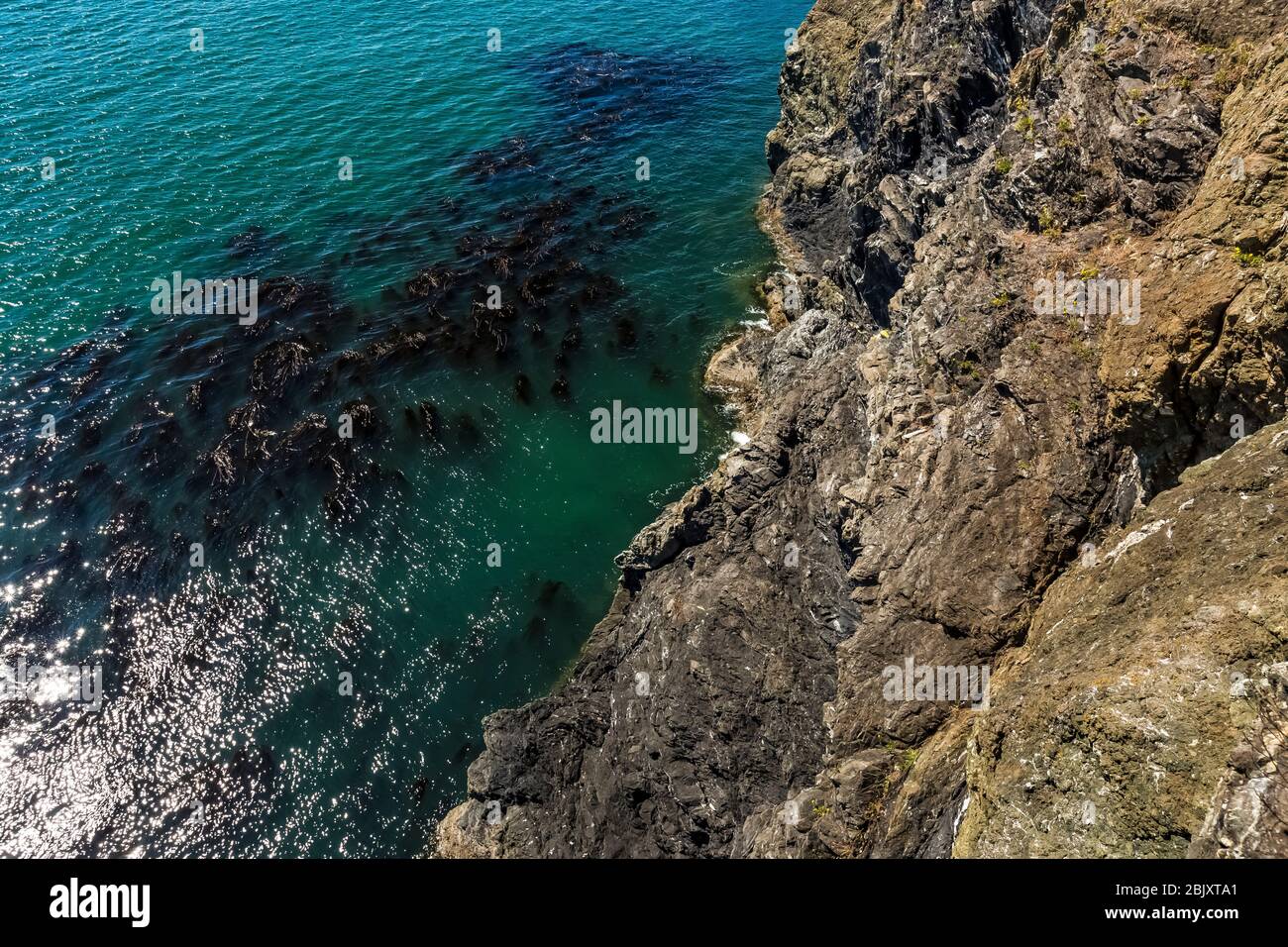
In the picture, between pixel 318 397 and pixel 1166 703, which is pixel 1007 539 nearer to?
pixel 1166 703

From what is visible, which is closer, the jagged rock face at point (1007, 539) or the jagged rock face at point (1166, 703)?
the jagged rock face at point (1166, 703)

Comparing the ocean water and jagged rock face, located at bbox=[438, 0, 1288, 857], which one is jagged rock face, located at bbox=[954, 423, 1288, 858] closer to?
jagged rock face, located at bbox=[438, 0, 1288, 857]

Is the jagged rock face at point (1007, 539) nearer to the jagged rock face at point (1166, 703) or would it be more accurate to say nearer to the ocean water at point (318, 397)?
the jagged rock face at point (1166, 703)

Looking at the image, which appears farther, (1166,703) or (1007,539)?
(1007,539)

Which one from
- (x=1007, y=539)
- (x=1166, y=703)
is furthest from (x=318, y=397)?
(x=1166, y=703)

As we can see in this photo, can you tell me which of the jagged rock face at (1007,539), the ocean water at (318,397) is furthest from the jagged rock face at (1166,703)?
the ocean water at (318,397)

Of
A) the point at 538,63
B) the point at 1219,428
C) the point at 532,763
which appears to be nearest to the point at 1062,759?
the point at 1219,428
